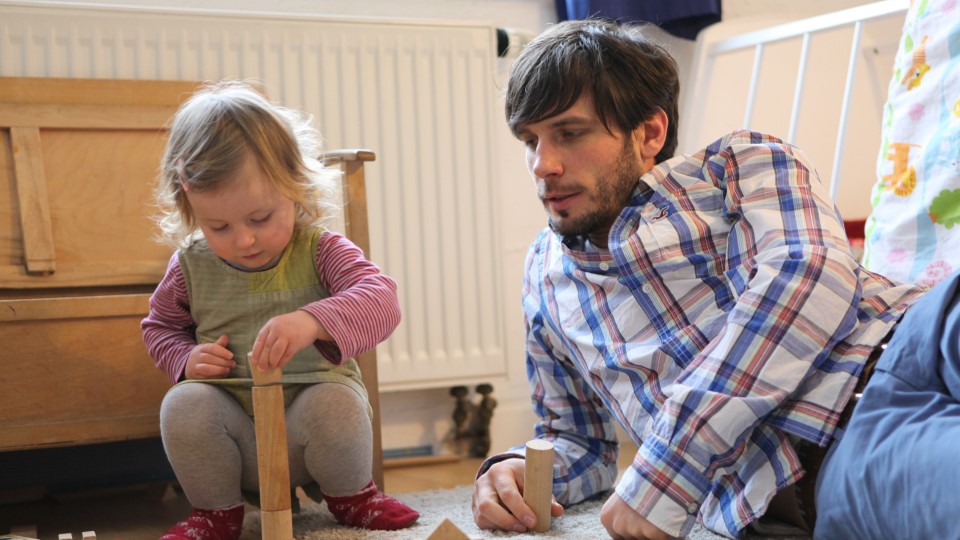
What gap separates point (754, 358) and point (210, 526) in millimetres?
640

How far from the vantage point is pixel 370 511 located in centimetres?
116

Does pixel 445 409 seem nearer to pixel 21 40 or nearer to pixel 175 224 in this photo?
pixel 175 224

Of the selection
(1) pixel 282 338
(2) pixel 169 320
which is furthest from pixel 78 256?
(1) pixel 282 338

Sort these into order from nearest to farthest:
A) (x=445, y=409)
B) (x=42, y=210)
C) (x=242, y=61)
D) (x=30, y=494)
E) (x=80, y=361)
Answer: (x=80, y=361) → (x=42, y=210) → (x=30, y=494) → (x=242, y=61) → (x=445, y=409)

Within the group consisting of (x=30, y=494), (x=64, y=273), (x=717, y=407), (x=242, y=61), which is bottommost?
(x=30, y=494)

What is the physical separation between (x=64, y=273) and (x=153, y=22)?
0.47 metres

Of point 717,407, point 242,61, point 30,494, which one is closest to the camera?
point 717,407

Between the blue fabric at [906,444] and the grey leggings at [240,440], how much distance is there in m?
0.53

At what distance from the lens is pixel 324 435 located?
44.1 inches

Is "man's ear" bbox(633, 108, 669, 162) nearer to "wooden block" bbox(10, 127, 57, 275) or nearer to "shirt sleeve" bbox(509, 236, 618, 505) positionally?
"shirt sleeve" bbox(509, 236, 618, 505)

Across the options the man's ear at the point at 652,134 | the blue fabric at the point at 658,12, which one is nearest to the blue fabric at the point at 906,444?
the man's ear at the point at 652,134

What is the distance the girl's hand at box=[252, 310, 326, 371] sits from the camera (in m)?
0.93

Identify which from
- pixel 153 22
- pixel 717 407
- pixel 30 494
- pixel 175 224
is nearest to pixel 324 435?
pixel 175 224

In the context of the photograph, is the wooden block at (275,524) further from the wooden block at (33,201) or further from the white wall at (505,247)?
the white wall at (505,247)
